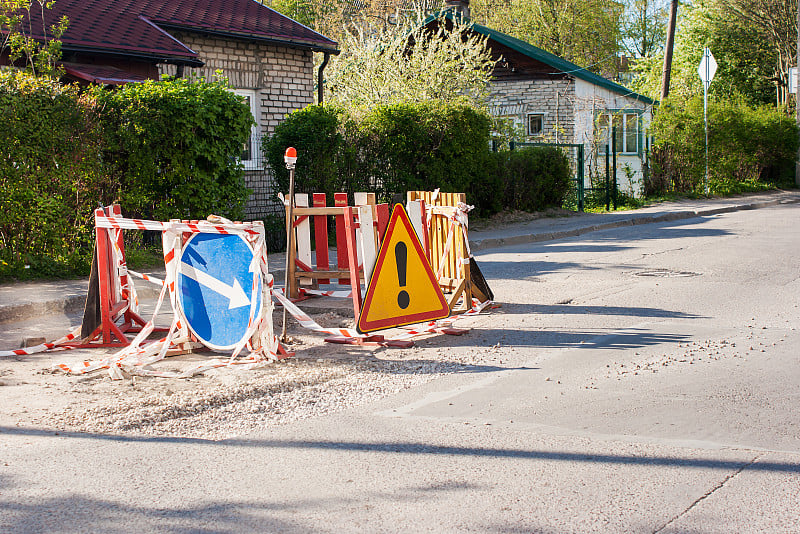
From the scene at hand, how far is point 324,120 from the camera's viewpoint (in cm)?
1548

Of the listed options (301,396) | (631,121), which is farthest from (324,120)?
(631,121)

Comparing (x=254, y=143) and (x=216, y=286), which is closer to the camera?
(x=216, y=286)

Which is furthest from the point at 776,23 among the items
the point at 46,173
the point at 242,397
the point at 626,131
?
the point at 242,397

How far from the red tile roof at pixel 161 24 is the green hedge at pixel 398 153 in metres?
3.23

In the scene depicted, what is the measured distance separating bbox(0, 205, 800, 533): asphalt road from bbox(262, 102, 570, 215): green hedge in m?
8.58

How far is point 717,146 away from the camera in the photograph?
28.7 meters

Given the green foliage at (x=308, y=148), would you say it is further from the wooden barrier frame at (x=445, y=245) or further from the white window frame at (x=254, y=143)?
the wooden barrier frame at (x=445, y=245)

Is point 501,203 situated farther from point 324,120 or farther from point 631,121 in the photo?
point 631,121

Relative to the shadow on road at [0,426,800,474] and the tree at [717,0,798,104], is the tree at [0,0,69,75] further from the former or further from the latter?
the tree at [717,0,798,104]

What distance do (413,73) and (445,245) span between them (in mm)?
17402

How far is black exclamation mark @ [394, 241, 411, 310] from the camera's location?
7.73 metres

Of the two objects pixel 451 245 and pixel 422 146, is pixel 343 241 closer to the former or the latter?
pixel 451 245

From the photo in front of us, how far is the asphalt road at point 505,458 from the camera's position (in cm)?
373

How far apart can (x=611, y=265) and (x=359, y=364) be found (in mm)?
6761
